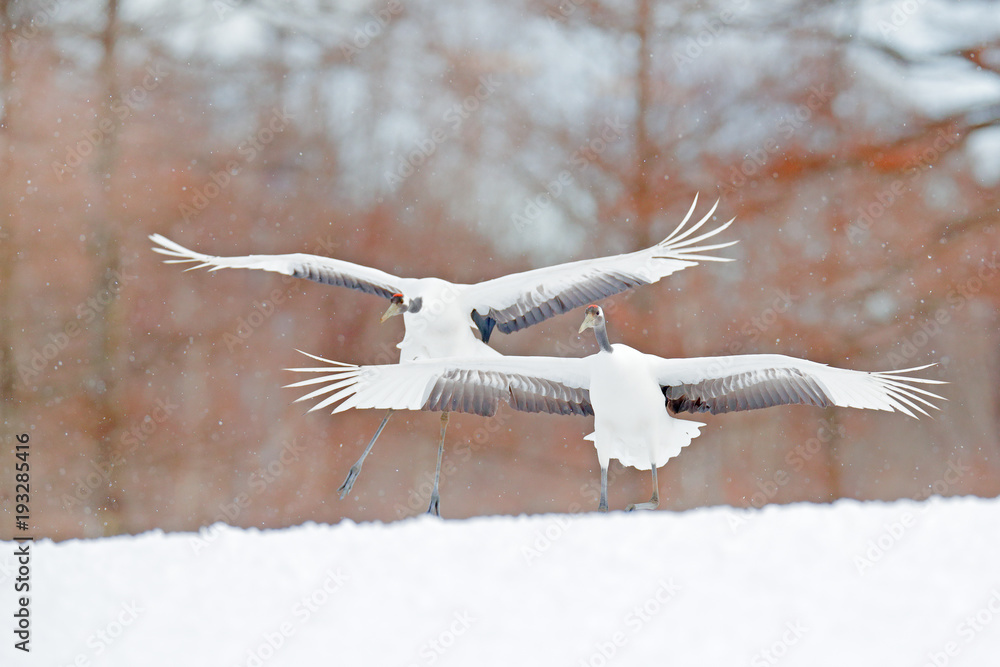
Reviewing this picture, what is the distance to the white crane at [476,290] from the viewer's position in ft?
8.71

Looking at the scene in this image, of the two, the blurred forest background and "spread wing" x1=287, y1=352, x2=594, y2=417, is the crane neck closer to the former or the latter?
"spread wing" x1=287, y1=352, x2=594, y2=417

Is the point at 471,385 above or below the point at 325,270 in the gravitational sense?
below

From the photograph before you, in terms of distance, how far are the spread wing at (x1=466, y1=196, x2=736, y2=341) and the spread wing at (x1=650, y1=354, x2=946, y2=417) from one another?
318mm

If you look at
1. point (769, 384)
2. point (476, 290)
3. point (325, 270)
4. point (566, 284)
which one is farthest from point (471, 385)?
point (769, 384)

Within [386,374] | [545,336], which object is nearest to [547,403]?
[386,374]

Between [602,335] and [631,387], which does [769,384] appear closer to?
[631,387]

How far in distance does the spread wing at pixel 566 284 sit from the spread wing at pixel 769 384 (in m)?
0.32

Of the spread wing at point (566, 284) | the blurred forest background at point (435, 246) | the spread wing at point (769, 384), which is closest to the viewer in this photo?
the spread wing at point (769, 384)

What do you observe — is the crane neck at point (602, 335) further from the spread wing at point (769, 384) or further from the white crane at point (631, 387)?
the spread wing at point (769, 384)

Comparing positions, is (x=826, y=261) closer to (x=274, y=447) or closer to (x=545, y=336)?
(x=545, y=336)

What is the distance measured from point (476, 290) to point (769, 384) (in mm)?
990

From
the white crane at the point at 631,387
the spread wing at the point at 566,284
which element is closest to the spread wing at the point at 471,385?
the white crane at the point at 631,387

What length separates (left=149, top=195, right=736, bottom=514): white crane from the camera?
2.66 m

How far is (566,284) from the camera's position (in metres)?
2.74
